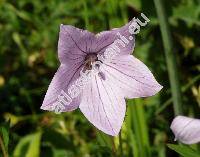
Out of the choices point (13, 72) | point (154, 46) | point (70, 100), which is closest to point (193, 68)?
point (154, 46)

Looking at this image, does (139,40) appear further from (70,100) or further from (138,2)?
(70,100)

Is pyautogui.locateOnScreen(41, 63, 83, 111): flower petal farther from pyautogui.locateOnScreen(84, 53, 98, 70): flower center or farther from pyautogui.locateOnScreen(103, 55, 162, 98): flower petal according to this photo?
pyautogui.locateOnScreen(103, 55, 162, 98): flower petal

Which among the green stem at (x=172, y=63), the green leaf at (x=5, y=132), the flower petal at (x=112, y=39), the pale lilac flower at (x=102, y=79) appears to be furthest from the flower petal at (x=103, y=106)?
the green stem at (x=172, y=63)

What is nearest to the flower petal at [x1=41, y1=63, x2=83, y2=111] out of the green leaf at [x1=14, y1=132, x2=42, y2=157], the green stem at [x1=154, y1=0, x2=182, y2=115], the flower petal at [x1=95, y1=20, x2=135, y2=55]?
the flower petal at [x1=95, y1=20, x2=135, y2=55]

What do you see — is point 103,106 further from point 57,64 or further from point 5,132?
point 57,64

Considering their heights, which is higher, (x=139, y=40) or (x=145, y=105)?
(x=139, y=40)

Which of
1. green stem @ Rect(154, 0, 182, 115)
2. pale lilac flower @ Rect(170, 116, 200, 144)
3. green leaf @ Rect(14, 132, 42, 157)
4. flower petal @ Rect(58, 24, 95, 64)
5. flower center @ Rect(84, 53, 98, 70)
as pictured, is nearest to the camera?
flower petal @ Rect(58, 24, 95, 64)

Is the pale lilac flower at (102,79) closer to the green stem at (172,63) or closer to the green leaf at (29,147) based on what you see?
the green stem at (172,63)
